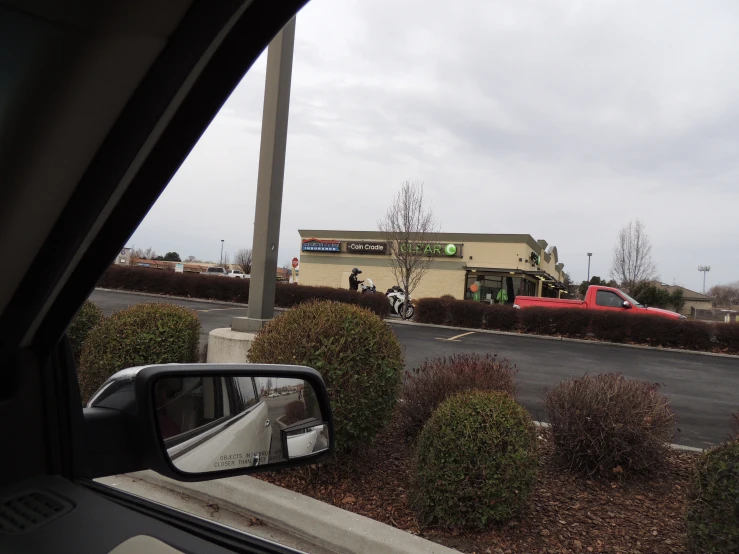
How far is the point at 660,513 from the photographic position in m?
4.10

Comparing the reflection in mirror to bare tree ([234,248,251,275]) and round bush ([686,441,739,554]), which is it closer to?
round bush ([686,441,739,554])

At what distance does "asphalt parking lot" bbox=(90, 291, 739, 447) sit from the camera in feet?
25.6

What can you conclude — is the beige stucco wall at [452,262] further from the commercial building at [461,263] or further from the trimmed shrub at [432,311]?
the trimmed shrub at [432,311]

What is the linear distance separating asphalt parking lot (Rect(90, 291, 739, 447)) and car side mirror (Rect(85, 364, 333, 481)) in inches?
224

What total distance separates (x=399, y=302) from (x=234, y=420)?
2421cm

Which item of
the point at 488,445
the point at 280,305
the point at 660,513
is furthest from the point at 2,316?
the point at 280,305

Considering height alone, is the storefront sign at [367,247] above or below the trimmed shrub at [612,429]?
above

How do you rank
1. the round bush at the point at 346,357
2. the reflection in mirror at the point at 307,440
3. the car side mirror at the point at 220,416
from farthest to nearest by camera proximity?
the round bush at the point at 346,357, the reflection in mirror at the point at 307,440, the car side mirror at the point at 220,416

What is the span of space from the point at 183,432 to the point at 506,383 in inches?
178

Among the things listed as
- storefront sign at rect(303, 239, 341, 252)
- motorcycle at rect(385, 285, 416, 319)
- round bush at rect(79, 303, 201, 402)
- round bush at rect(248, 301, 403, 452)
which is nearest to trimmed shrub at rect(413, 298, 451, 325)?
motorcycle at rect(385, 285, 416, 319)

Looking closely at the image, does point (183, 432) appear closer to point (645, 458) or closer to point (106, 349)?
point (645, 458)

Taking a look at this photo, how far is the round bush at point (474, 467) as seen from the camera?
372 cm

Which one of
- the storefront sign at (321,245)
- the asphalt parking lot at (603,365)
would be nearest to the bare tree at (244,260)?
the storefront sign at (321,245)

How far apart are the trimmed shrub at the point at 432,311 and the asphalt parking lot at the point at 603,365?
1600 mm
